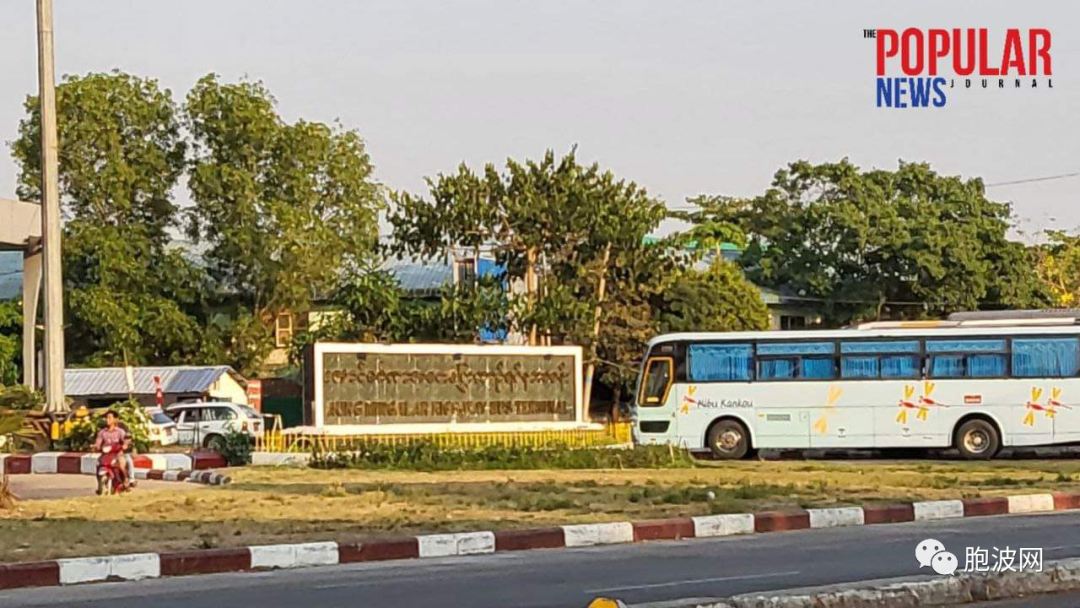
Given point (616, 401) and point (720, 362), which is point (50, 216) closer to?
point (720, 362)

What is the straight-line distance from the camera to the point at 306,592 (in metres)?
11.7

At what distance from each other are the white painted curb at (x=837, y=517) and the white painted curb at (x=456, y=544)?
13.2 ft

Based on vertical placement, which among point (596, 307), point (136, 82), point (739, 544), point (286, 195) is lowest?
point (739, 544)

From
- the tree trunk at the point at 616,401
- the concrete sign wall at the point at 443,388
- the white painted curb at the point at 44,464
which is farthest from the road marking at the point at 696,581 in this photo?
the tree trunk at the point at 616,401

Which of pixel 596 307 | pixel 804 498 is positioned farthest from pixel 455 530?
pixel 596 307

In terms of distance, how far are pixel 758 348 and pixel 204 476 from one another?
1224cm

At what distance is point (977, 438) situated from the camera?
31.4 meters

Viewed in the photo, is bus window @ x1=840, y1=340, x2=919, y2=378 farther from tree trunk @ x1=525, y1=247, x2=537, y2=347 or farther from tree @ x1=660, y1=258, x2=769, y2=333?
tree @ x1=660, y1=258, x2=769, y2=333

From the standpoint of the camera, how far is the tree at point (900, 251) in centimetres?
6003

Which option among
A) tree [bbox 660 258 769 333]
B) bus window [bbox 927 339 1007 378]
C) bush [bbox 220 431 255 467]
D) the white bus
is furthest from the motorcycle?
tree [bbox 660 258 769 333]

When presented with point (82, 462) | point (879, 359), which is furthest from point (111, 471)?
point (879, 359)

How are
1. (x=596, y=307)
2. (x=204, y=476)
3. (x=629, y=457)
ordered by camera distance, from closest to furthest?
1. (x=204, y=476)
2. (x=629, y=457)
3. (x=596, y=307)

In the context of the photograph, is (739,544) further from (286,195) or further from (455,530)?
(286,195)

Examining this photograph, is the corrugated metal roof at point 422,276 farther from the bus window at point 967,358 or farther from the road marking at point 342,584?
the road marking at point 342,584
